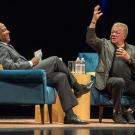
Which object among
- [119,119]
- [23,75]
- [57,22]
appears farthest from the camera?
[57,22]

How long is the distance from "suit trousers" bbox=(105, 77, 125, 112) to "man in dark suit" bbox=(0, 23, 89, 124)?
0.30 m

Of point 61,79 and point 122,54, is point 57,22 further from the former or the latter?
point 61,79

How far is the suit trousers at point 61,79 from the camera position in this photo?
247 inches

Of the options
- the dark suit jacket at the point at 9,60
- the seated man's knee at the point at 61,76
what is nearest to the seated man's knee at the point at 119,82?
the seated man's knee at the point at 61,76

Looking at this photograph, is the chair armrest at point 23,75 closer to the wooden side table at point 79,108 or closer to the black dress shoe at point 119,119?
the wooden side table at point 79,108

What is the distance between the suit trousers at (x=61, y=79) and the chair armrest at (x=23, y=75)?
0.73ft

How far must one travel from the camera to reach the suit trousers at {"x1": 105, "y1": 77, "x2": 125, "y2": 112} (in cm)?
648

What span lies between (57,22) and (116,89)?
2.62 metres

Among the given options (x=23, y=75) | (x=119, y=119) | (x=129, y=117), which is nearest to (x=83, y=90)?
(x=119, y=119)

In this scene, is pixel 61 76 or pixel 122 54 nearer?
pixel 61 76

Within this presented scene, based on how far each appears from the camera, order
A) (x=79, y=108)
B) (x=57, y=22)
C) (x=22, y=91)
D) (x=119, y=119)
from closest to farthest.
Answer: (x=22, y=91) → (x=119, y=119) → (x=79, y=108) → (x=57, y=22)

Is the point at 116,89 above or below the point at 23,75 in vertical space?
below

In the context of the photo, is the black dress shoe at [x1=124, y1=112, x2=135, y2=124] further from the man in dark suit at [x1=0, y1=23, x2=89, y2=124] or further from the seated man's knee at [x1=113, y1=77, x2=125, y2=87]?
the man in dark suit at [x1=0, y1=23, x2=89, y2=124]

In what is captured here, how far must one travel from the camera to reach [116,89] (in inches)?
255
